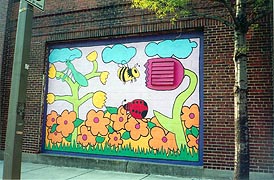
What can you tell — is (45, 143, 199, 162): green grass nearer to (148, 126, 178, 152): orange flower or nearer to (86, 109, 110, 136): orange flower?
(148, 126, 178, 152): orange flower

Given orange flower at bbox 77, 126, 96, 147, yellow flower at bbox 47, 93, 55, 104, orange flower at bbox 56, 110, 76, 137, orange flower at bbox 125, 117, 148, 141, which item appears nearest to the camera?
orange flower at bbox 125, 117, 148, 141

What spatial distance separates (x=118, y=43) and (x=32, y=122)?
144 inches

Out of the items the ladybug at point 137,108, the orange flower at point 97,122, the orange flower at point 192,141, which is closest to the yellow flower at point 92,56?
the orange flower at point 97,122

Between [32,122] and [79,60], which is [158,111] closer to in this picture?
[79,60]

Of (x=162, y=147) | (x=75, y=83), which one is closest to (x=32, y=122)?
(x=75, y=83)

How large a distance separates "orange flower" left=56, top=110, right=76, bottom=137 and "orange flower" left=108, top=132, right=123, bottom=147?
52.5 inches

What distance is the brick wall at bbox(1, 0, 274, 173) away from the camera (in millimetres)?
6656

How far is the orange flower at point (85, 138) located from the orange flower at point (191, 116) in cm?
275

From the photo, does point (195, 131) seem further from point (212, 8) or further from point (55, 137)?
point (55, 137)

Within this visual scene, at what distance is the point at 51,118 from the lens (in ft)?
30.2

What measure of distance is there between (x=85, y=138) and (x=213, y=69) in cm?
412

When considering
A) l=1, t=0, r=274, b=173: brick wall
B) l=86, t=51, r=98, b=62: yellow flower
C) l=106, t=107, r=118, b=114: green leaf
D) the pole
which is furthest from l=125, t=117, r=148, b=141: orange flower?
the pole

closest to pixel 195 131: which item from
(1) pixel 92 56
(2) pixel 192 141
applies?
(2) pixel 192 141

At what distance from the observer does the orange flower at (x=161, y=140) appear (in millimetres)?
7574
